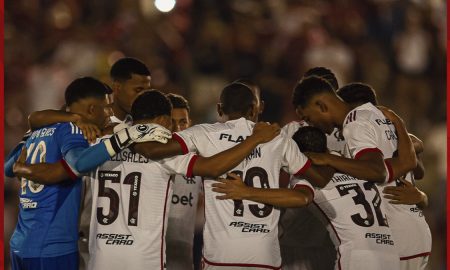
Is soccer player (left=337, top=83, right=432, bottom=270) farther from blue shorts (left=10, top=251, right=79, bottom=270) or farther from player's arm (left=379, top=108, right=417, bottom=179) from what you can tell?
blue shorts (left=10, top=251, right=79, bottom=270)

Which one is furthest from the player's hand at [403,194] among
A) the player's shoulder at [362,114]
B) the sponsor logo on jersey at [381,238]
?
the player's shoulder at [362,114]

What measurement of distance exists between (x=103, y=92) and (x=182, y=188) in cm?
130

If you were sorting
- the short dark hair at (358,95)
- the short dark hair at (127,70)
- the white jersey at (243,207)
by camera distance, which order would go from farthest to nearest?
1. the short dark hair at (127,70)
2. the short dark hair at (358,95)
3. the white jersey at (243,207)

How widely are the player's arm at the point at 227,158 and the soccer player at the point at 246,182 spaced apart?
136mm

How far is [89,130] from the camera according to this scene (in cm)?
677

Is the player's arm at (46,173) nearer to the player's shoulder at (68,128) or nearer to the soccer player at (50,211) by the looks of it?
the soccer player at (50,211)

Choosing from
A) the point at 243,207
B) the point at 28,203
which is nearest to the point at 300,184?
the point at 243,207

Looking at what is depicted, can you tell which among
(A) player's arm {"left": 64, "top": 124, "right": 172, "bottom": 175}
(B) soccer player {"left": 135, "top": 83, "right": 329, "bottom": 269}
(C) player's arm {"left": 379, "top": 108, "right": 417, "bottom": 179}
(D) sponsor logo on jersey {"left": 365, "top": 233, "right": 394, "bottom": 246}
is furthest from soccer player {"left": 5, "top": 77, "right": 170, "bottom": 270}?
(C) player's arm {"left": 379, "top": 108, "right": 417, "bottom": 179}

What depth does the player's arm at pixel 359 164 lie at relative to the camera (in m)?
6.74

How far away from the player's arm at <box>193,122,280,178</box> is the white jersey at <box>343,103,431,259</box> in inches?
29.3

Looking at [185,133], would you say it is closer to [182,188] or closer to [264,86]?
[182,188]

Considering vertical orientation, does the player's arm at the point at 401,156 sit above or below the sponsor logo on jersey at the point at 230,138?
below

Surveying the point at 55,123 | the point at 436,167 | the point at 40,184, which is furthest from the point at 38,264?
the point at 436,167

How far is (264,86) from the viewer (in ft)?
40.8
